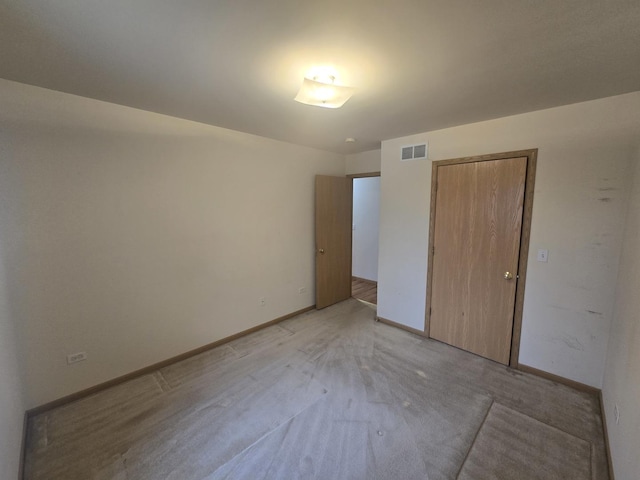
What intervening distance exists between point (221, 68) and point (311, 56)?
566 mm

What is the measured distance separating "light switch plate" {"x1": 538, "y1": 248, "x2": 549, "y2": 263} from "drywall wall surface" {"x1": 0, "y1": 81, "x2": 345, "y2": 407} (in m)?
2.79

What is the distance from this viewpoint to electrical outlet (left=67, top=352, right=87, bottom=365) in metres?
2.14

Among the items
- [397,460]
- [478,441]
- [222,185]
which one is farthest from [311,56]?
[478,441]

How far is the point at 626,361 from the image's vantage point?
163cm

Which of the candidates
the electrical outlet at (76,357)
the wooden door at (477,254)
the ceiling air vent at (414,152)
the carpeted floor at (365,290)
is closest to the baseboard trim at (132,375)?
the electrical outlet at (76,357)

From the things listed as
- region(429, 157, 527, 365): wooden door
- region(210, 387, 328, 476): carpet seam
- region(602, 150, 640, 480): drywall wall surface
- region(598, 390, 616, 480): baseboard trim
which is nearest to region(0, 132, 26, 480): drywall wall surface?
region(210, 387, 328, 476): carpet seam

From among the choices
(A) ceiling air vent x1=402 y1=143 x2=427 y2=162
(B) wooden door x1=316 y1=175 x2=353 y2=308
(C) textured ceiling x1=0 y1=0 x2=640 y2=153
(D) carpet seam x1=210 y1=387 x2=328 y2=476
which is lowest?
(D) carpet seam x1=210 y1=387 x2=328 y2=476

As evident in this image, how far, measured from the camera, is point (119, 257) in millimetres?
2322

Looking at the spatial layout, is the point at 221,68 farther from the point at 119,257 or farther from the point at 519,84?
the point at 519,84

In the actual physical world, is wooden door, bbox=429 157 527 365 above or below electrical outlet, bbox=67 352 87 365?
above

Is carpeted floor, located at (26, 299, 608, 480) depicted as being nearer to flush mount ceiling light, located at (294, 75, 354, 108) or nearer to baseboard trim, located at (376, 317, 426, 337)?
baseboard trim, located at (376, 317, 426, 337)

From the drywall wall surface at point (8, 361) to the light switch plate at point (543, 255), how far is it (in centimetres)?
377

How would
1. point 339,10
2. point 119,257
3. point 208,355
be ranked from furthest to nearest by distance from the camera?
point 208,355
point 119,257
point 339,10

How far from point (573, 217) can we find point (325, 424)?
2580 millimetres
